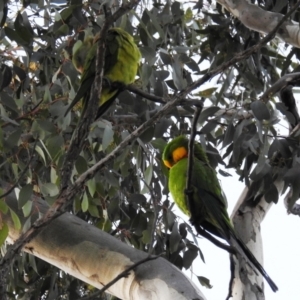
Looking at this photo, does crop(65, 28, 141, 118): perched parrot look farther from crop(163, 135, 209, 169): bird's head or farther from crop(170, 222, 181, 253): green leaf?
crop(170, 222, 181, 253): green leaf

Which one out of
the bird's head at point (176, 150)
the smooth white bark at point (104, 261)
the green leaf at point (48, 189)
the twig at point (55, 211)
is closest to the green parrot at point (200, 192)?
the bird's head at point (176, 150)

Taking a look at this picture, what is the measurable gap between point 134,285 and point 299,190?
1.78 ft

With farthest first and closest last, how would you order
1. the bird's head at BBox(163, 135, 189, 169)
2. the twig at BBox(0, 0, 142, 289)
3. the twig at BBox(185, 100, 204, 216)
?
the bird's head at BBox(163, 135, 189, 169) < the twig at BBox(185, 100, 204, 216) < the twig at BBox(0, 0, 142, 289)

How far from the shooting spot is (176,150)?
65.4 inches

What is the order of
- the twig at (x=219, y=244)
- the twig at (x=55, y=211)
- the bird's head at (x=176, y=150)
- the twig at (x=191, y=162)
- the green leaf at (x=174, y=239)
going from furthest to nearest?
the green leaf at (x=174, y=239)
the bird's head at (x=176, y=150)
the twig at (x=219, y=244)
the twig at (x=191, y=162)
the twig at (x=55, y=211)

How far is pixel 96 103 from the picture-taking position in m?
1.19

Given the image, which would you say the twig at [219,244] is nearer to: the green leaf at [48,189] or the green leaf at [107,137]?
the green leaf at [107,137]

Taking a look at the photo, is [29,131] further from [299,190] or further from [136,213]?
[299,190]

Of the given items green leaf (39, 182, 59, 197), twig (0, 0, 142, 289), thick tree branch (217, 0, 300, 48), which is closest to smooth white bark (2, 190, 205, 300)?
green leaf (39, 182, 59, 197)

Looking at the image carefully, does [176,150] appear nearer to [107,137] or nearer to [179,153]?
[179,153]

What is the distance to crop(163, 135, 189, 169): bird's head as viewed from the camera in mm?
1646

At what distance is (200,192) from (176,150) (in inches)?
5.5

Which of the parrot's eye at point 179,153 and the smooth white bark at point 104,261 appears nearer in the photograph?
the smooth white bark at point 104,261

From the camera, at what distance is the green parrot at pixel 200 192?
4.95ft
